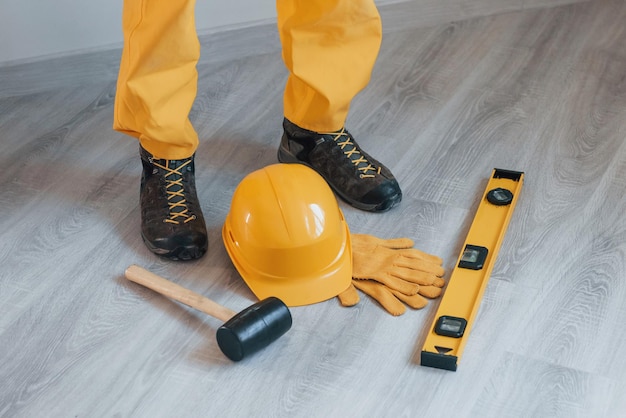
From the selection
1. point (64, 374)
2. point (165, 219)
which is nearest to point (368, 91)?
point (165, 219)

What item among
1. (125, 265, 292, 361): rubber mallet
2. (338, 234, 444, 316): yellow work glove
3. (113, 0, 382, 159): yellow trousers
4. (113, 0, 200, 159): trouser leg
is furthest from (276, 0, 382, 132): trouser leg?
(125, 265, 292, 361): rubber mallet

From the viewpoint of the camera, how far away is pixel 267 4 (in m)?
2.78

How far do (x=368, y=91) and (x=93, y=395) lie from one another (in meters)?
1.30

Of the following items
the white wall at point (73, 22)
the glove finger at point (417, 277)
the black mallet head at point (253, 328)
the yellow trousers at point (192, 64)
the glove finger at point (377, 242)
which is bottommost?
the white wall at point (73, 22)

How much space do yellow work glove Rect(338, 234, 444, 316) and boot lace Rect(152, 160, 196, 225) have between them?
1.24 ft

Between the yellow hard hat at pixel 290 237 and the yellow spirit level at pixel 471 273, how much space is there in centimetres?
22

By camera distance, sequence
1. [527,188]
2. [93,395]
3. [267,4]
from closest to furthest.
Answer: [93,395], [527,188], [267,4]

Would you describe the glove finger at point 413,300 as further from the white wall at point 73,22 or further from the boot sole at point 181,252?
the white wall at point 73,22

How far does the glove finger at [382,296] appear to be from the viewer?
1788mm

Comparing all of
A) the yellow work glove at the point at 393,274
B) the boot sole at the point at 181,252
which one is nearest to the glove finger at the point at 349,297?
the yellow work glove at the point at 393,274

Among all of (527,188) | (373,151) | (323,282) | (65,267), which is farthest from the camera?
(373,151)

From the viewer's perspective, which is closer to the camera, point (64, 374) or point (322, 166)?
point (64, 374)

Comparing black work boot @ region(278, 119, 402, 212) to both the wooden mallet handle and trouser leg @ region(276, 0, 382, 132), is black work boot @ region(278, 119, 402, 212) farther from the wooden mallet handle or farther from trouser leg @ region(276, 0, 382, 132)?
the wooden mallet handle

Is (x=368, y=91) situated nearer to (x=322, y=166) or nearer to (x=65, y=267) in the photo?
(x=322, y=166)
